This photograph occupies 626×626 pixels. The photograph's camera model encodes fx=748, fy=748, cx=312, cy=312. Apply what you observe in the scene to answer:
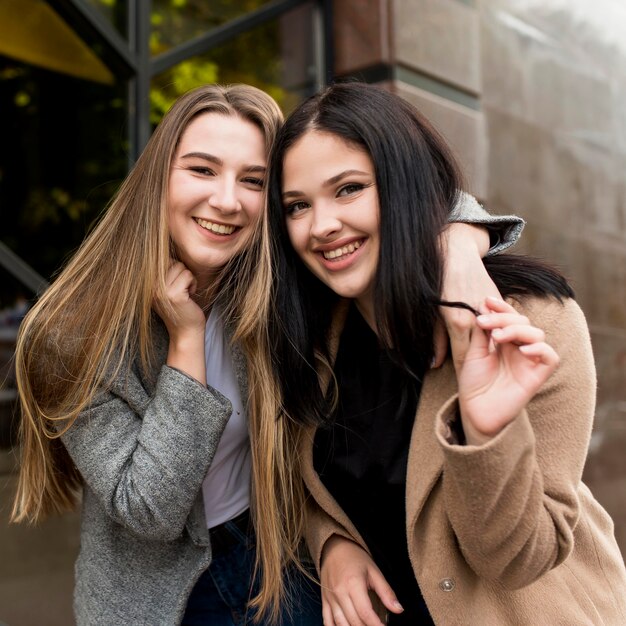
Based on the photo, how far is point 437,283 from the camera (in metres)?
1.99

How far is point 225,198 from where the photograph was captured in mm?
2416

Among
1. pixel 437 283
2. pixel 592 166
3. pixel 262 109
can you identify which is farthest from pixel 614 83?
pixel 437 283

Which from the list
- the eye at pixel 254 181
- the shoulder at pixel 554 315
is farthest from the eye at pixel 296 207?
the shoulder at pixel 554 315

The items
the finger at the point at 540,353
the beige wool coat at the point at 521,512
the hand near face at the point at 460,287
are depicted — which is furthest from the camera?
the hand near face at the point at 460,287

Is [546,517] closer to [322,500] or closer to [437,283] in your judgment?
[437,283]

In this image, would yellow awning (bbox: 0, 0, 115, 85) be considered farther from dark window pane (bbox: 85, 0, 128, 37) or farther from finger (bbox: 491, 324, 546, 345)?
finger (bbox: 491, 324, 546, 345)

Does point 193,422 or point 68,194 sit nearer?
point 193,422

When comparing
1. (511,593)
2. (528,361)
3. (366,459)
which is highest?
(528,361)

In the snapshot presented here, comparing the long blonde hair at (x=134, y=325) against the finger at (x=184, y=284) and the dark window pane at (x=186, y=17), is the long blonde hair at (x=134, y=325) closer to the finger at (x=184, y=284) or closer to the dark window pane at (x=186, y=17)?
the finger at (x=184, y=284)

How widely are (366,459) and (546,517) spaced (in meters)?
0.64

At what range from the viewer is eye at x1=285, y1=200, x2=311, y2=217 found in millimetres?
2281

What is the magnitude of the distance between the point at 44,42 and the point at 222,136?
117 inches

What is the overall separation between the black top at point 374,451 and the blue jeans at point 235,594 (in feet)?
1.11

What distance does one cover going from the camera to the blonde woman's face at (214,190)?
8.00 feet
